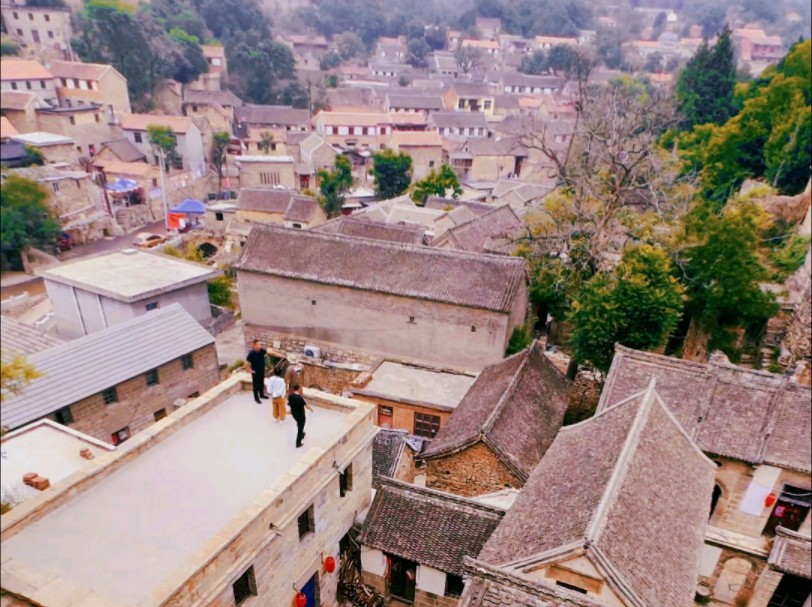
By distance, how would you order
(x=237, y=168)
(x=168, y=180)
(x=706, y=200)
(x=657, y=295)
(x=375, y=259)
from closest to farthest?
1. (x=657, y=295)
2. (x=375, y=259)
3. (x=706, y=200)
4. (x=168, y=180)
5. (x=237, y=168)

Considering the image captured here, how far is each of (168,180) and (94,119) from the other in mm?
30116

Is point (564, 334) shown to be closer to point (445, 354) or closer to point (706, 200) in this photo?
point (445, 354)

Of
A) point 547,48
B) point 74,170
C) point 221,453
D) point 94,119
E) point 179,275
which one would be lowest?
point 179,275

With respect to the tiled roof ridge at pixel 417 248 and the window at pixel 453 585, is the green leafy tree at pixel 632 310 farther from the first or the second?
the window at pixel 453 585

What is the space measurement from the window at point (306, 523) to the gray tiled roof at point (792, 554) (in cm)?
1132

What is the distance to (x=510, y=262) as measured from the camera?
2586 centimetres

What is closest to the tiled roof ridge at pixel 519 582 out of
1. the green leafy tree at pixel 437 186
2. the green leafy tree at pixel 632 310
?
the green leafy tree at pixel 632 310

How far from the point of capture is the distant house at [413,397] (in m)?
21.7

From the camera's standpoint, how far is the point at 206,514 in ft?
33.6

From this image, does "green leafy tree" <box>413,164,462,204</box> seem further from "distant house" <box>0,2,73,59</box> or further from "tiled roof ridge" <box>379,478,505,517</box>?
"distant house" <box>0,2,73,59</box>

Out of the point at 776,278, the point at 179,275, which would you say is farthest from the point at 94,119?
the point at 776,278

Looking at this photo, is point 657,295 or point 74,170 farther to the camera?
point 657,295

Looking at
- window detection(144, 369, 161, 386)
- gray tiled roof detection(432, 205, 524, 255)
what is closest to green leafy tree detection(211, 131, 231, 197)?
gray tiled roof detection(432, 205, 524, 255)

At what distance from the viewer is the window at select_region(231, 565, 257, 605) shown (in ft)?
32.9
